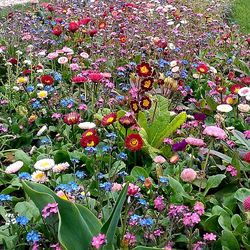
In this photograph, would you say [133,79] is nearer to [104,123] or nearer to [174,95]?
[174,95]

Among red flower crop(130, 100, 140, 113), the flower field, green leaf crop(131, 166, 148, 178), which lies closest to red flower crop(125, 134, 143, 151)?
the flower field

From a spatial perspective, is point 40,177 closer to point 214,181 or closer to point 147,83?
point 214,181

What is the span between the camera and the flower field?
1937 millimetres

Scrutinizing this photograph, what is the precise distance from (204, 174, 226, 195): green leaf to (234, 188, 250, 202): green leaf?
125mm

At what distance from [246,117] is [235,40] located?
2.30 metres

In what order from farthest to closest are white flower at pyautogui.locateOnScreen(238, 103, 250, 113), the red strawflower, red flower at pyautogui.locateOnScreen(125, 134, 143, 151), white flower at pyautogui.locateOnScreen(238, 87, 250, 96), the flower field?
white flower at pyautogui.locateOnScreen(238, 87, 250, 96)
white flower at pyautogui.locateOnScreen(238, 103, 250, 113)
red flower at pyautogui.locateOnScreen(125, 134, 143, 151)
the red strawflower
the flower field

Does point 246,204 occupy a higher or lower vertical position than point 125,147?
higher

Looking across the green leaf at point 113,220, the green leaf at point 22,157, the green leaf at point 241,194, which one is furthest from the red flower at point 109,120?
the green leaf at point 113,220

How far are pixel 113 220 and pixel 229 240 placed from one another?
1.92 ft

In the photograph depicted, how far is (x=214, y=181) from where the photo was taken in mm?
2389

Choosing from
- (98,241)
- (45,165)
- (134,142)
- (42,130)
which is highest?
(98,241)

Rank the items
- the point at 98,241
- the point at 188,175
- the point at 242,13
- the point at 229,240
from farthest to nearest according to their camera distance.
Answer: the point at 242,13 → the point at 188,175 → the point at 229,240 → the point at 98,241

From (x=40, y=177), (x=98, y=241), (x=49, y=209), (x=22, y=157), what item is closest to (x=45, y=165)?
(x=40, y=177)

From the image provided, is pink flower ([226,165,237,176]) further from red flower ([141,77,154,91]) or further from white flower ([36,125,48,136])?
white flower ([36,125,48,136])
